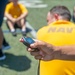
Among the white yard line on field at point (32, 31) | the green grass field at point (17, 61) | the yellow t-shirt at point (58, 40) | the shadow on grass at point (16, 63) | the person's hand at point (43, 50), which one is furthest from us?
the white yard line on field at point (32, 31)

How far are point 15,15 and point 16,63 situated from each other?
2043 millimetres

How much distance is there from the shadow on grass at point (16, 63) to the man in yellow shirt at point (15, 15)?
137cm

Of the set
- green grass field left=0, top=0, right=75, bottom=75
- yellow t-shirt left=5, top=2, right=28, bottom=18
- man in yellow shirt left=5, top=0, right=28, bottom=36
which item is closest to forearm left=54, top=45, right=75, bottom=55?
green grass field left=0, top=0, right=75, bottom=75

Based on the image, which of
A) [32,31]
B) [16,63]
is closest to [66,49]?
[16,63]

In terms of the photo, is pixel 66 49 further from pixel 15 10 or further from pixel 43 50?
pixel 15 10

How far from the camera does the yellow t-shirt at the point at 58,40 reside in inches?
123

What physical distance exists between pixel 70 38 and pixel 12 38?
3998 millimetres

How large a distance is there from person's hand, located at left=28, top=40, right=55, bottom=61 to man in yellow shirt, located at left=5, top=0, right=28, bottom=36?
15.7ft

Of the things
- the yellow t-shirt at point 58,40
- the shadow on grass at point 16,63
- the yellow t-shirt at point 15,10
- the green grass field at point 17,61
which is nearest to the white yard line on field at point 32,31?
the green grass field at point 17,61

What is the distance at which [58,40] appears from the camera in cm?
315

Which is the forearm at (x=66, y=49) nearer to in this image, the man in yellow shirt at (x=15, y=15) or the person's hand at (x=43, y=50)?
the person's hand at (x=43, y=50)

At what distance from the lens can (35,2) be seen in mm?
10258

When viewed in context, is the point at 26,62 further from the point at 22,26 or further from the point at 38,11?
the point at 38,11

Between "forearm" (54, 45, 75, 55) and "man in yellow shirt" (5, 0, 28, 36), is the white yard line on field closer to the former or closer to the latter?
"man in yellow shirt" (5, 0, 28, 36)
